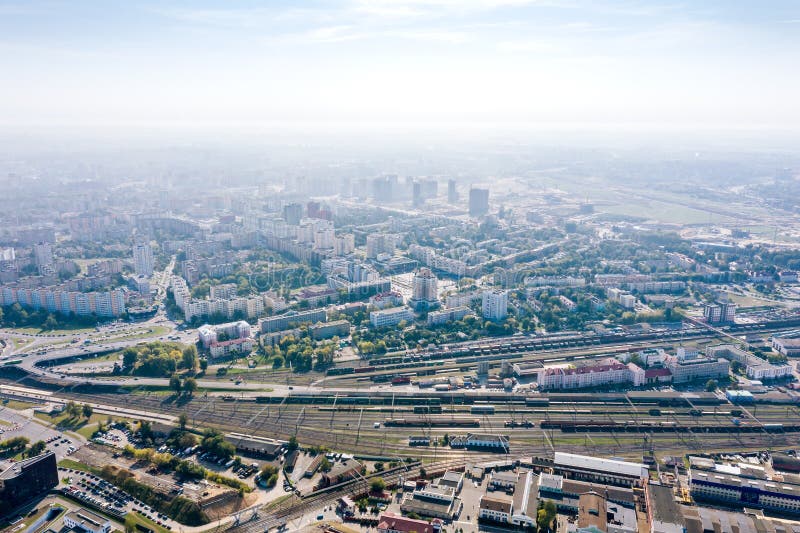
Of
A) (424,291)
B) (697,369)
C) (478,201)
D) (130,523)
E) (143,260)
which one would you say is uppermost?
(478,201)

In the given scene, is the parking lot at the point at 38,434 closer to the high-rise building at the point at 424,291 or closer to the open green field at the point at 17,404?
the open green field at the point at 17,404

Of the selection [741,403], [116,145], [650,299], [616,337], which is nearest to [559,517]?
[741,403]

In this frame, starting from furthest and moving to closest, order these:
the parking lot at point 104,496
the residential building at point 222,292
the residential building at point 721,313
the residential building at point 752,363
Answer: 1. the residential building at point 222,292
2. the residential building at point 721,313
3. the residential building at point 752,363
4. the parking lot at point 104,496

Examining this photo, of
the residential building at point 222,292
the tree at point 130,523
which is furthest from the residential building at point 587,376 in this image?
the residential building at point 222,292

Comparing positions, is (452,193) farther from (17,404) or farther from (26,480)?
(26,480)

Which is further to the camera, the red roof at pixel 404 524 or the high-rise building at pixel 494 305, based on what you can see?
the high-rise building at pixel 494 305

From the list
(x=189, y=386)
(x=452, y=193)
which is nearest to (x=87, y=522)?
(x=189, y=386)

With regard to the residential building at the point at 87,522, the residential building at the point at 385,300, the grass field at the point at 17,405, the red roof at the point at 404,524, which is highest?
the residential building at the point at 385,300

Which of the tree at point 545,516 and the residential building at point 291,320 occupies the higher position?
the residential building at point 291,320
